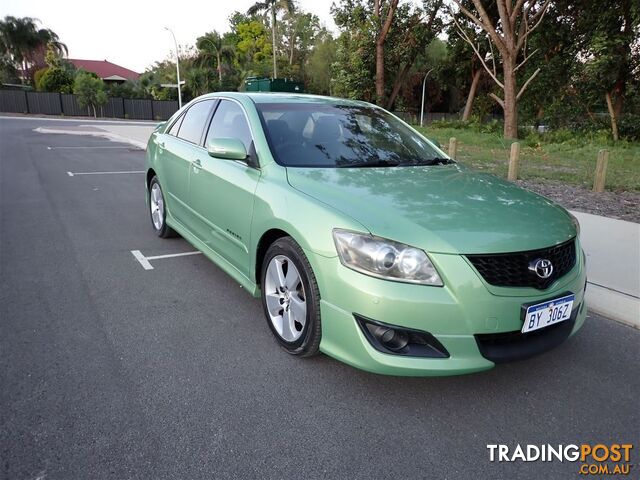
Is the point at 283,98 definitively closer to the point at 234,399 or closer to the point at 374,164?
the point at 374,164

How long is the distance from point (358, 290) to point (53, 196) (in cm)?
732

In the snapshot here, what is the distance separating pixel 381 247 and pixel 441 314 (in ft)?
1.44

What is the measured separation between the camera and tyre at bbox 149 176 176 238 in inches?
217

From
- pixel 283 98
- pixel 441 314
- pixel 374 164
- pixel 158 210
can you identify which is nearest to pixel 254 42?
pixel 158 210

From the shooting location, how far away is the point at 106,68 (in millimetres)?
64688

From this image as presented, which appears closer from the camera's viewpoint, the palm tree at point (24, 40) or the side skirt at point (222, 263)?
the side skirt at point (222, 263)

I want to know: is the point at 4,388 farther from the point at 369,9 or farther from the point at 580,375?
the point at 369,9

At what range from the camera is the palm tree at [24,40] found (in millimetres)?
52156

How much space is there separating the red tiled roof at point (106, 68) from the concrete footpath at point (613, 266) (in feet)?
216

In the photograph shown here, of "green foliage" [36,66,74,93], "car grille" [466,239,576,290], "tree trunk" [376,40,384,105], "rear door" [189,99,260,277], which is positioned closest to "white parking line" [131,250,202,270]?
"rear door" [189,99,260,277]

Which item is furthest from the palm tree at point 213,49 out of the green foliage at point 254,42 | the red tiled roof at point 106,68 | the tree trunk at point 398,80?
the tree trunk at point 398,80

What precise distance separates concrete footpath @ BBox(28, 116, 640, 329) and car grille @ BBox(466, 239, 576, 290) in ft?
5.31

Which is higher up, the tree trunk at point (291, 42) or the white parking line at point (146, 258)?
the tree trunk at point (291, 42)

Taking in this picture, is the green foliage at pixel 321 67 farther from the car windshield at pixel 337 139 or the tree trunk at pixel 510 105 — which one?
the car windshield at pixel 337 139
